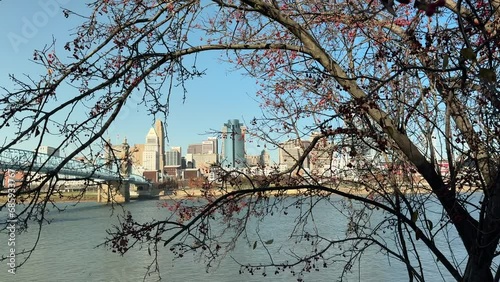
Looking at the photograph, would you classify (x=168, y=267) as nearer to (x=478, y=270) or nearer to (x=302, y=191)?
(x=302, y=191)

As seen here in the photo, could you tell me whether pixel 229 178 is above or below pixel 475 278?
above

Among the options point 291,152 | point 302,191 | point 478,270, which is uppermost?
point 291,152

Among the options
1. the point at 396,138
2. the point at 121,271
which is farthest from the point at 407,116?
the point at 121,271

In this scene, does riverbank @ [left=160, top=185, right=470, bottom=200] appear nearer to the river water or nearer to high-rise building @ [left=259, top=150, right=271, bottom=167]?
high-rise building @ [left=259, top=150, right=271, bottom=167]

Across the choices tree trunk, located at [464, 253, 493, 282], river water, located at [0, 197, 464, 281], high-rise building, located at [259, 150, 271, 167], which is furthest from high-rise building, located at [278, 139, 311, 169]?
river water, located at [0, 197, 464, 281]

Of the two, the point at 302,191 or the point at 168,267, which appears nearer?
the point at 302,191

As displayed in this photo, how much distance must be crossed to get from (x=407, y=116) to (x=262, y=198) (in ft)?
3.66

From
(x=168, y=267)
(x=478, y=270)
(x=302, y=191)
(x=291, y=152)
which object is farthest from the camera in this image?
(x=168, y=267)

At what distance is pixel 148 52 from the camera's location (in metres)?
3.30

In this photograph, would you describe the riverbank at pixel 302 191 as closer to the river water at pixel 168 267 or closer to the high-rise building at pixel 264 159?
the high-rise building at pixel 264 159

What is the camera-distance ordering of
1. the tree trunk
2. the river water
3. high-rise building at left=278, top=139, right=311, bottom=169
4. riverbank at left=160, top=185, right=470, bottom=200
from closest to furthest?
the tree trunk
riverbank at left=160, top=185, right=470, bottom=200
high-rise building at left=278, top=139, right=311, bottom=169
the river water

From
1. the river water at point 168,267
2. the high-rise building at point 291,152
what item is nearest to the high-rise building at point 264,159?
the high-rise building at point 291,152

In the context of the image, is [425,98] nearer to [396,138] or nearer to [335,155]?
[396,138]

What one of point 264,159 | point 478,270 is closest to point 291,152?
point 264,159
